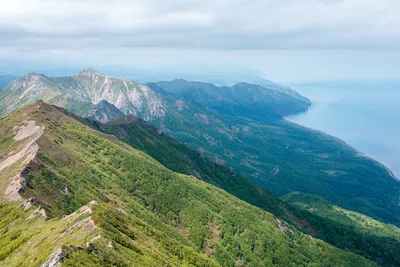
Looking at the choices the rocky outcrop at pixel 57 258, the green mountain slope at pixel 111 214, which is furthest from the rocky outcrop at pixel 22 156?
the rocky outcrop at pixel 57 258

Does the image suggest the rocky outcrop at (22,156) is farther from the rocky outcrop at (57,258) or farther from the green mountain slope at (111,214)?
the rocky outcrop at (57,258)

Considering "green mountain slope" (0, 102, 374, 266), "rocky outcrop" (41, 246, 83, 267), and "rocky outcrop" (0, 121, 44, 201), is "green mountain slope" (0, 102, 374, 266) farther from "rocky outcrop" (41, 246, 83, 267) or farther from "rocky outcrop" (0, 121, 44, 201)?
"rocky outcrop" (0, 121, 44, 201)

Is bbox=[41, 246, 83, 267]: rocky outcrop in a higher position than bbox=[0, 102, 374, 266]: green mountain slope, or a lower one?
higher

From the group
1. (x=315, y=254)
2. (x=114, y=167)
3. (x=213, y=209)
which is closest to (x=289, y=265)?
(x=315, y=254)

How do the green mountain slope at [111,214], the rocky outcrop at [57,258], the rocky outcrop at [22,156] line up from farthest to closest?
the rocky outcrop at [22,156], the green mountain slope at [111,214], the rocky outcrop at [57,258]

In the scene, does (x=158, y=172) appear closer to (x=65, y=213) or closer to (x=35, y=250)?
(x=65, y=213)

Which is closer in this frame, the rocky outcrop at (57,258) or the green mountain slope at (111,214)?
the rocky outcrop at (57,258)

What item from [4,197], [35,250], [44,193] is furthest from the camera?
[44,193]

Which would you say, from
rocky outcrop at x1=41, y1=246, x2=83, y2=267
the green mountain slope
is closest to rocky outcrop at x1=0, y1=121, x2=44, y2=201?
the green mountain slope
